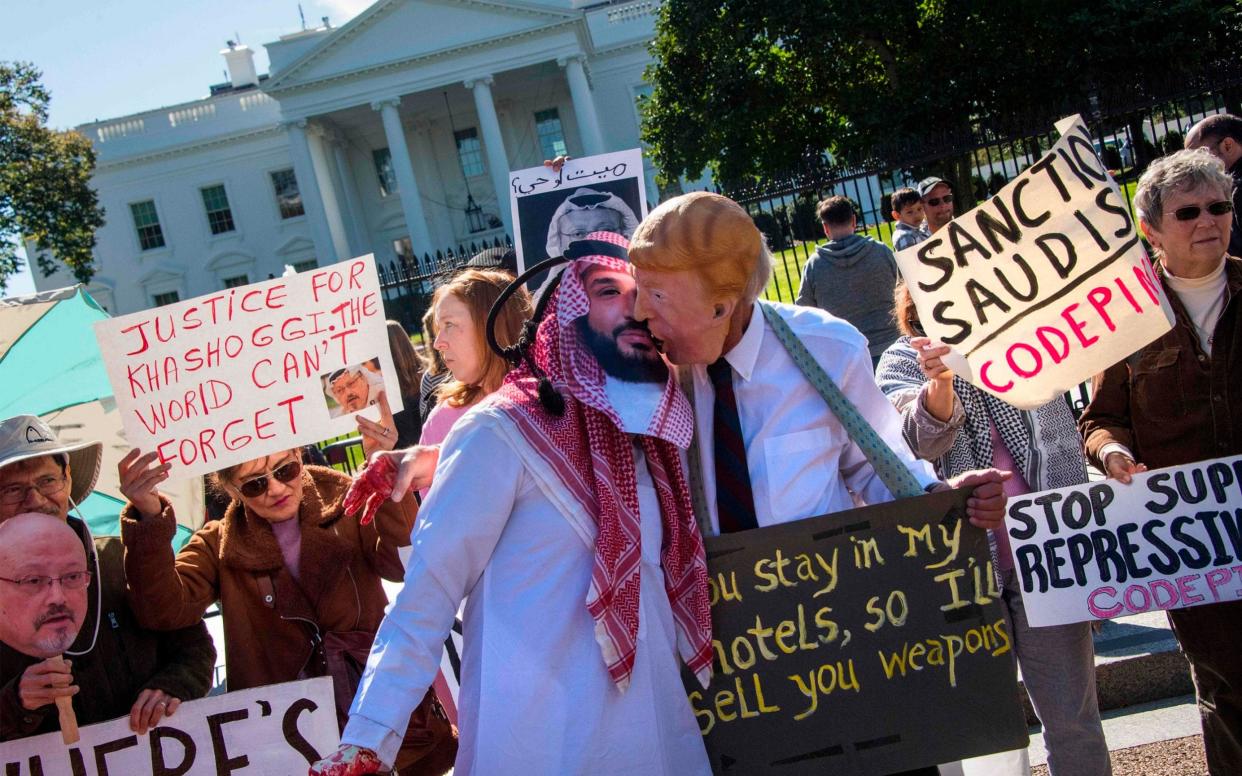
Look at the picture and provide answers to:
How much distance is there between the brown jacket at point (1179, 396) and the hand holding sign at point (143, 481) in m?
2.69

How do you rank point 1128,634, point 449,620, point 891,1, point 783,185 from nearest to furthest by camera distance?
point 449,620, point 1128,634, point 783,185, point 891,1

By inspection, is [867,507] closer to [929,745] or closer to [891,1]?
[929,745]

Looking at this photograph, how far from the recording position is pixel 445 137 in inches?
1831

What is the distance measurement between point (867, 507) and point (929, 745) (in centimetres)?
55

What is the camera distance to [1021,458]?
3412mm

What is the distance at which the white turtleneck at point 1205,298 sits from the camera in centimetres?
316

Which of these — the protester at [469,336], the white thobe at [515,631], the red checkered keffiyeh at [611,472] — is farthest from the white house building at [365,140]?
the white thobe at [515,631]

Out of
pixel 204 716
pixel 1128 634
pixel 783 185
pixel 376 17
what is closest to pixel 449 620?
pixel 204 716

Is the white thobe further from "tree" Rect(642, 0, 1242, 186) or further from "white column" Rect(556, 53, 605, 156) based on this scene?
"white column" Rect(556, 53, 605, 156)

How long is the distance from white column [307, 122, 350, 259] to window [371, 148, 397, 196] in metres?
2.65

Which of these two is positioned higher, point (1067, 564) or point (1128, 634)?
point (1067, 564)

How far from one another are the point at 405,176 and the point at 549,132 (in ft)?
22.9

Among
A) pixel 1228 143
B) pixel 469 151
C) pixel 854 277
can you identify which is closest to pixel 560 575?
pixel 1228 143

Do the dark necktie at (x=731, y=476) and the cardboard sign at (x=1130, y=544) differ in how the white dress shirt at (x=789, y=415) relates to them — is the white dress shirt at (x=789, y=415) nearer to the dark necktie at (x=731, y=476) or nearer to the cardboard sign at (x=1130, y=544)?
the dark necktie at (x=731, y=476)
